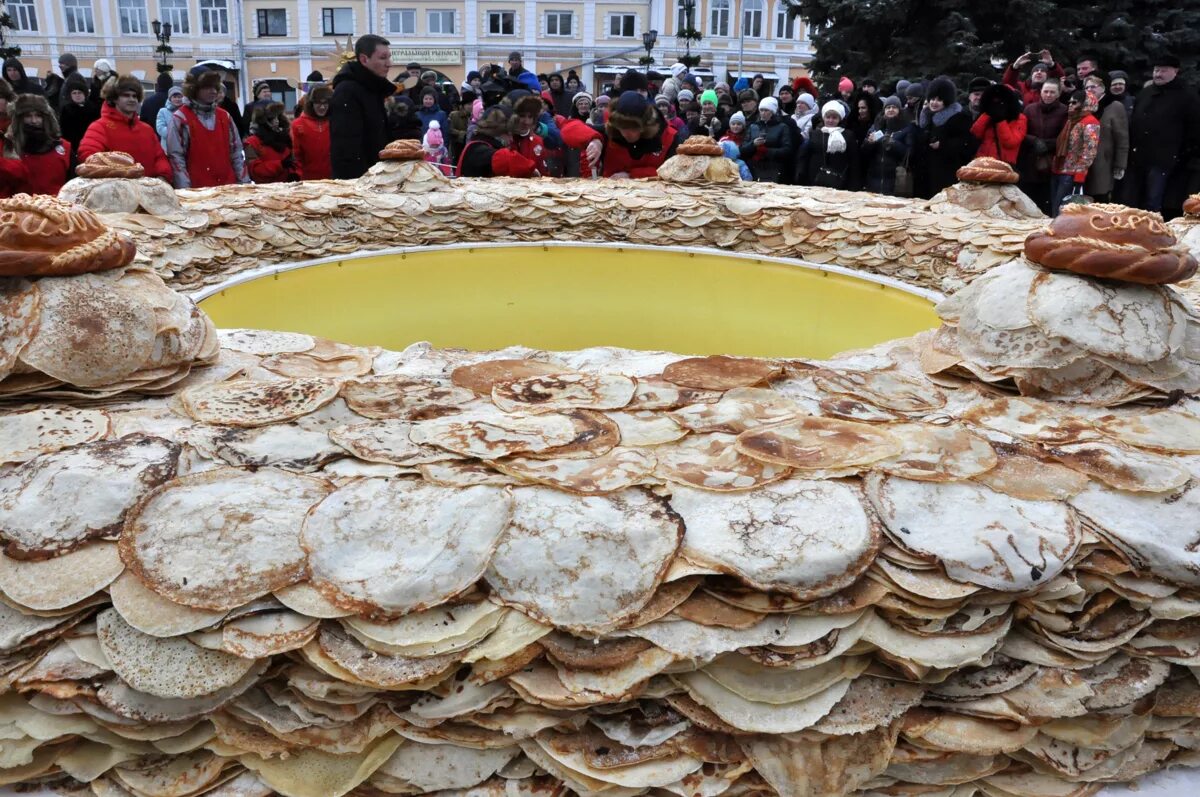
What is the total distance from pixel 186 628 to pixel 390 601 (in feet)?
0.96

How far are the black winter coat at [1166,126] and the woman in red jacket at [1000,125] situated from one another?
1.51m

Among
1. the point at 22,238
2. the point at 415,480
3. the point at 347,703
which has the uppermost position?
the point at 22,238

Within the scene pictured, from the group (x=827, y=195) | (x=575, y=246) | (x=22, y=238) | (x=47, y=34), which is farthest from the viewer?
(x=47, y=34)

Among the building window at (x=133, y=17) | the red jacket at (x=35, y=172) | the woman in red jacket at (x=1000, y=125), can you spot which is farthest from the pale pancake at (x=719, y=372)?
the building window at (x=133, y=17)

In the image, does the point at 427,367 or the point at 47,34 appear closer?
the point at 427,367

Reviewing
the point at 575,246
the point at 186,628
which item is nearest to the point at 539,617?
the point at 186,628

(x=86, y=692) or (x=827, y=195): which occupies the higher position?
(x=827, y=195)

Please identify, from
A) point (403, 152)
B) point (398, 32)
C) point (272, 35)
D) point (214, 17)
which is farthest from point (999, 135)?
point (214, 17)

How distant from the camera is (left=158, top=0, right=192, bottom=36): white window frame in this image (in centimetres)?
3312

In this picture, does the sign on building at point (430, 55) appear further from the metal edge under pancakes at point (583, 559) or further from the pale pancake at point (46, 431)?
the metal edge under pancakes at point (583, 559)

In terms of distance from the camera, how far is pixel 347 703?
4.45 feet

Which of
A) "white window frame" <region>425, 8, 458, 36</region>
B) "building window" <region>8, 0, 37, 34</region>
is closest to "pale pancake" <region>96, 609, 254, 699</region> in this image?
"white window frame" <region>425, 8, 458, 36</region>

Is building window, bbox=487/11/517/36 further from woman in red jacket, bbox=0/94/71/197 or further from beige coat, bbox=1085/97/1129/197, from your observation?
woman in red jacket, bbox=0/94/71/197

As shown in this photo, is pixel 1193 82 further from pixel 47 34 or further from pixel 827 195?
pixel 47 34
